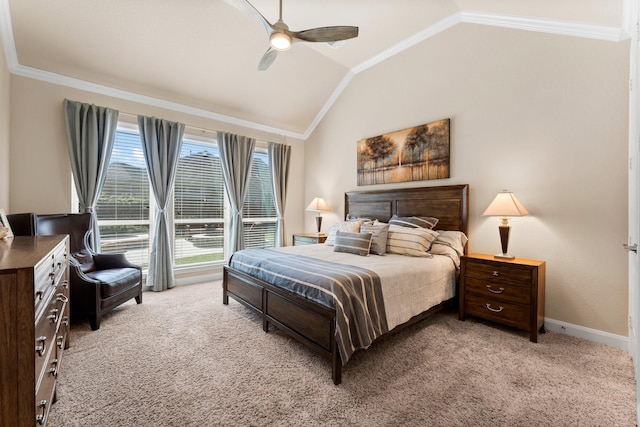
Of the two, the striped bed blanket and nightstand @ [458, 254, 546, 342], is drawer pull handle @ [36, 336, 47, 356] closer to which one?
the striped bed blanket

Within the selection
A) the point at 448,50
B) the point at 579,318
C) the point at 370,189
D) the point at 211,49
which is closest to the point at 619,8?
the point at 448,50

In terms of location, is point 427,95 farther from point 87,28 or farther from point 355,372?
point 87,28

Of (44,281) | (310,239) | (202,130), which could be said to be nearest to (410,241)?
(310,239)

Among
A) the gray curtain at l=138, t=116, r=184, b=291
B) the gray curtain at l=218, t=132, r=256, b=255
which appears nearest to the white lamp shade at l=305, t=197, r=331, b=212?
the gray curtain at l=218, t=132, r=256, b=255

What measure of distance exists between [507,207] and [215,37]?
398 centimetres

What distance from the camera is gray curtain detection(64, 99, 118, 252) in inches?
134

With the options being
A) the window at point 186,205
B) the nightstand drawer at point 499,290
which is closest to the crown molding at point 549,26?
the nightstand drawer at point 499,290

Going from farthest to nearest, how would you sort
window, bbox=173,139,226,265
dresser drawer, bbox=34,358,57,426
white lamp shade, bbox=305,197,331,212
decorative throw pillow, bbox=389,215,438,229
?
white lamp shade, bbox=305,197,331,212, window, bbox=173,139,226,265, decorative throw pillow, bbox=389,215,438,229, dresser drawer, bbox=34,358,57,426

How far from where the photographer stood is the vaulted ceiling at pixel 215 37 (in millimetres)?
2762

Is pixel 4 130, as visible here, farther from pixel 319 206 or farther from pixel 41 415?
pixel 319 206

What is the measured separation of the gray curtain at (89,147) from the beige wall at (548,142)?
13.8 feet

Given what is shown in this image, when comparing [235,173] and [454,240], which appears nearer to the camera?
[454,240]

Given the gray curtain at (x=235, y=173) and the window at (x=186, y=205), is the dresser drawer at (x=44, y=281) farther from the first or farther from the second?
the gray curtain at (x=235, y=173)

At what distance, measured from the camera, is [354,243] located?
129 inches
